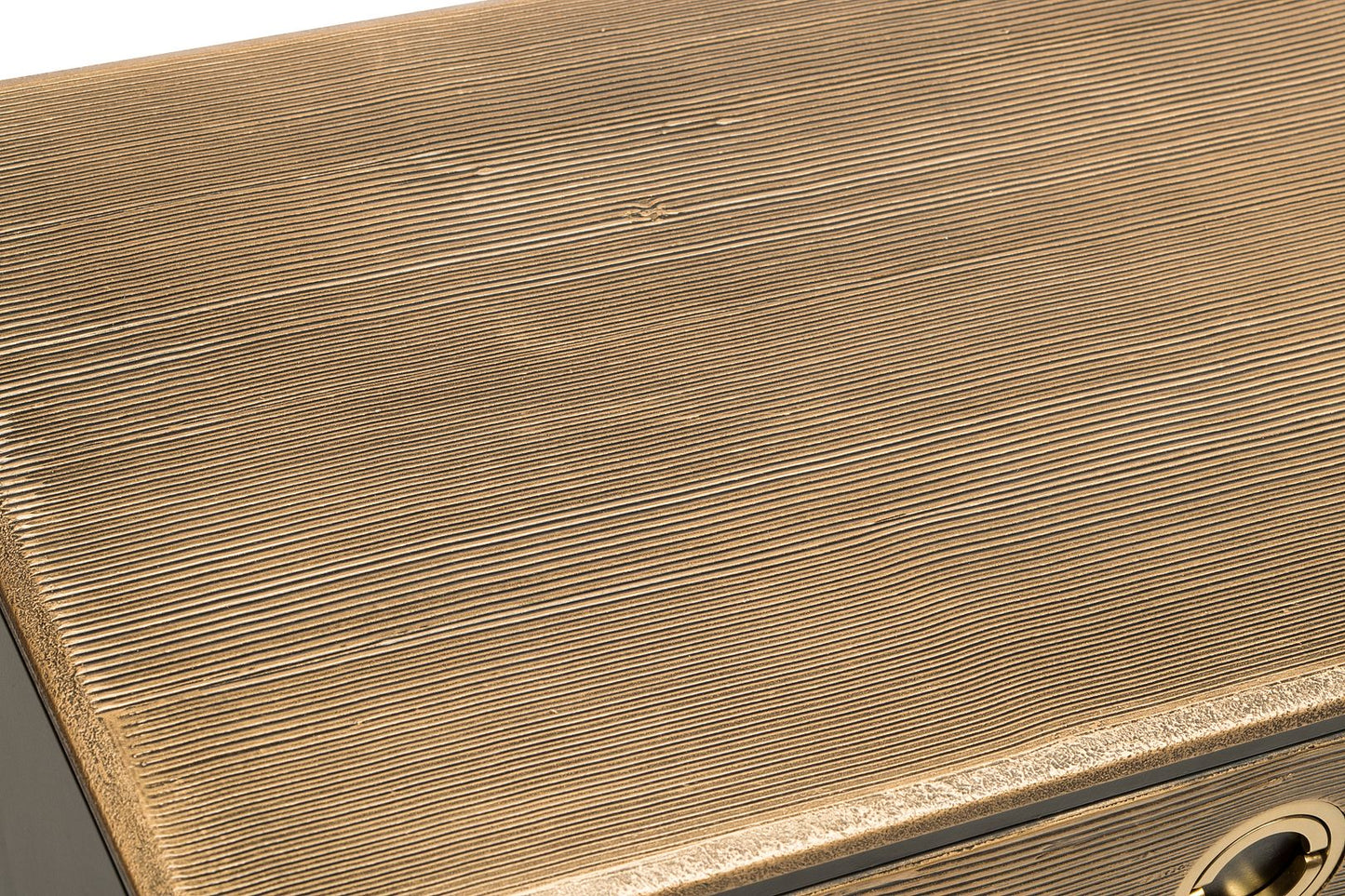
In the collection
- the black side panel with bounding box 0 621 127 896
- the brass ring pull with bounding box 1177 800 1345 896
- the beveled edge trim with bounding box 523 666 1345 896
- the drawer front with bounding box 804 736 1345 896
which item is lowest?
the brass ring pull with bounding box 1177 800 1345 896

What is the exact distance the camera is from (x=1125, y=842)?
662 millimetres

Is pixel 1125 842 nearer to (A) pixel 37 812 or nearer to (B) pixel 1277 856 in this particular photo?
(B) pixel 1277 856

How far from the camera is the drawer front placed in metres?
0.62

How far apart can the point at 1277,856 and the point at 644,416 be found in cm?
41

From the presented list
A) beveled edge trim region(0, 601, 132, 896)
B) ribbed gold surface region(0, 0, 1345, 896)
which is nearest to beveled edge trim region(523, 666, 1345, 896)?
ribbed gold surface region(0, 0, 1345, 896)

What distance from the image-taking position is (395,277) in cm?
75

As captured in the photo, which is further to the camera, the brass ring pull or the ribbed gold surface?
the brass ring pull

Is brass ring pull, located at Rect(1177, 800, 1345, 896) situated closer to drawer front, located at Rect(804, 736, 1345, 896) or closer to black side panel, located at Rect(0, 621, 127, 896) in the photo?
drawer front, located at Rect(804, 736, 1345, 896)

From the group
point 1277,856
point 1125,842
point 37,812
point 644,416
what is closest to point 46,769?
point 37,812

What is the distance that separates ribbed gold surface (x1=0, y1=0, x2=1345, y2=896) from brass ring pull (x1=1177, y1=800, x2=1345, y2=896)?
113 millimetres

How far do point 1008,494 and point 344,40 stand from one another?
495 mm

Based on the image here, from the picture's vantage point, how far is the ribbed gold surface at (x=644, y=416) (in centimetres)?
59

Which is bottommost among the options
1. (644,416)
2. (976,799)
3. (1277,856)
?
(1277,856)

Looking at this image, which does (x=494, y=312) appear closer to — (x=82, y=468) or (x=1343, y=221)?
(x=82, y=468)
